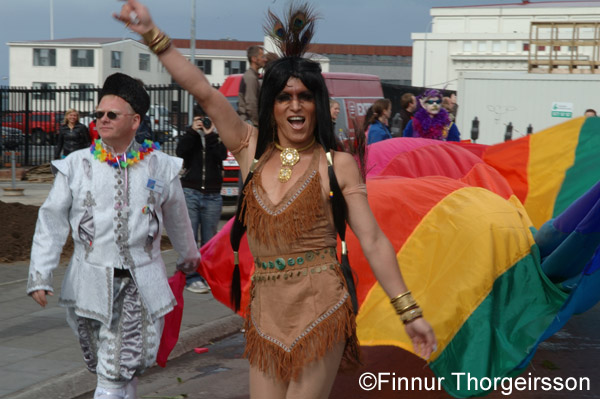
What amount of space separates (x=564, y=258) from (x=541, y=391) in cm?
103

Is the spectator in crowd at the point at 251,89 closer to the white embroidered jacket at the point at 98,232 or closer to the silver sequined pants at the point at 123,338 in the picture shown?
the white embroidered jacket at the point at 98,232

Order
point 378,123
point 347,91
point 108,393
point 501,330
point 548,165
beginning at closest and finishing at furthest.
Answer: point 108,393
point 501,330
point 548,165
point 378,123
point 347,91

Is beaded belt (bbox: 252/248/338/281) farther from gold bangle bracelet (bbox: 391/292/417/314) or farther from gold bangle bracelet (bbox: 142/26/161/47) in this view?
gold bangle bracelet (bbox: 142/26/161/47)

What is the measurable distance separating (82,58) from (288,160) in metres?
76.6

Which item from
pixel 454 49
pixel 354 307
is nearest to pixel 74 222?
pixel 354 307

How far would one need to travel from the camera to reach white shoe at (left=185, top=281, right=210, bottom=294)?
9.72m

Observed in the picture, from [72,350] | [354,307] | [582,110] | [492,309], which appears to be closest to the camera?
[354,307]

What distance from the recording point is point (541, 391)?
261 inches

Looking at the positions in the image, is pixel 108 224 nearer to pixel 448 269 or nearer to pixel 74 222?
pixel 74 222

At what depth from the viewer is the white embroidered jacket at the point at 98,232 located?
462 cm

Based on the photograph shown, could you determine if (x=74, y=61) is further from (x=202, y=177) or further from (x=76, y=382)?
(x=76, y=382)

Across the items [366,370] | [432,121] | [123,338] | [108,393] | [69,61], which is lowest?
[366,370]

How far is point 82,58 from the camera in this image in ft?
253

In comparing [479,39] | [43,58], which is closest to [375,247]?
[43,58]
